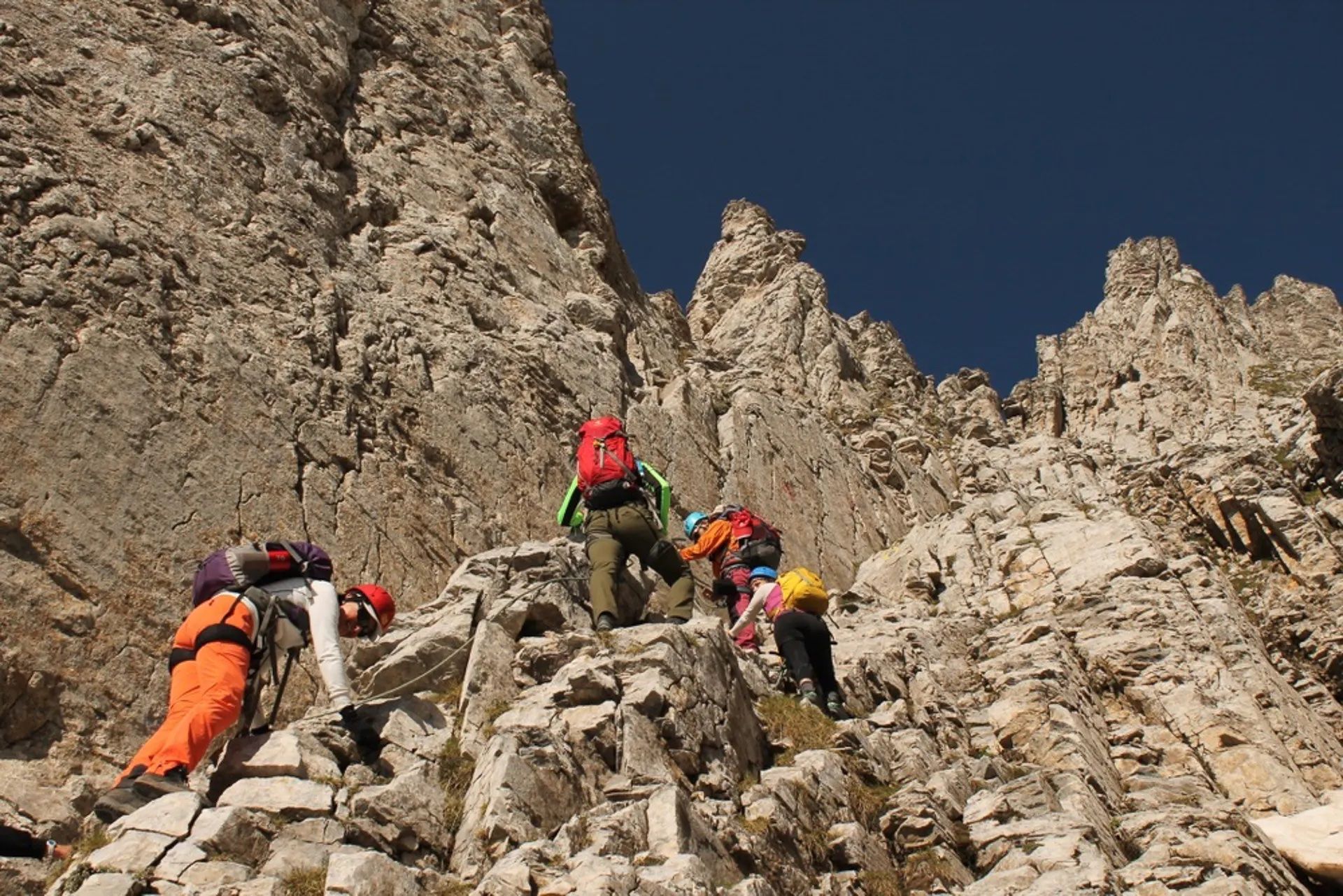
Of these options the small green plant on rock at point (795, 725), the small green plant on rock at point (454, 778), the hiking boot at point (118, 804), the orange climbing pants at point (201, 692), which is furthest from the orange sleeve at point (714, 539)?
the hiking boot at point (118, 804)

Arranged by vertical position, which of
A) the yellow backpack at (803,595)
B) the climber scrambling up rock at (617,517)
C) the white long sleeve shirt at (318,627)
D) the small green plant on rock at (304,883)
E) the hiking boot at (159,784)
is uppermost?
the climber scrambling up rock at (617,517)

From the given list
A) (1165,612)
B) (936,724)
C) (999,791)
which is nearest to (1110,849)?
(999,791)

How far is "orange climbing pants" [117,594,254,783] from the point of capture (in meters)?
7.82

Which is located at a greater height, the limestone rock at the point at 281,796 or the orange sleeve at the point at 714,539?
the orange sleeve at the point at 714,539

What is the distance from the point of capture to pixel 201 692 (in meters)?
8.16

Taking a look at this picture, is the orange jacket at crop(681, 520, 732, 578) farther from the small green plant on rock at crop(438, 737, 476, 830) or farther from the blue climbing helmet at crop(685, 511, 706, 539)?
the small green plant on rock at crop(438, 737, 476, 830)

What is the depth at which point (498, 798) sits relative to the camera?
7746mm

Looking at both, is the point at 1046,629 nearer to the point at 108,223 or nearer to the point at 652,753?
the point at 652,753

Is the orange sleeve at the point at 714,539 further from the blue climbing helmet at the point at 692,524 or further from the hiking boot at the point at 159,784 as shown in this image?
the hiking boot at the point at 159,784

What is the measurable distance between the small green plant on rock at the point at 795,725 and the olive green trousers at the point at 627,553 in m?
1.54

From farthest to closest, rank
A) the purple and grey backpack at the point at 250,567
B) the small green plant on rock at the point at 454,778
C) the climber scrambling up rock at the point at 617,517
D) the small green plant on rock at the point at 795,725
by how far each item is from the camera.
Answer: the climber scrambling up rock at the point at 617,517 < the small green plant on rock at the point at 795,725 < the purple and grey backpack at the point at 250,567 < the small green plant on rock at the point at 454,778

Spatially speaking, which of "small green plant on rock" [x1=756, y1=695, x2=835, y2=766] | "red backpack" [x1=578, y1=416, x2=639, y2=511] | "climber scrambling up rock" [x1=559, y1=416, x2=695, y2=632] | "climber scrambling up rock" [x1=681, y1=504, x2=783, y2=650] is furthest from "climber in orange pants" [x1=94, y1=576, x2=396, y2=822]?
"climber scrambling up rock" [x1=681, y1=504, x2=783, y2=650]

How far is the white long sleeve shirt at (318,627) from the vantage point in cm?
884

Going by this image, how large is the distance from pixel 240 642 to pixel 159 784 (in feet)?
4.27
